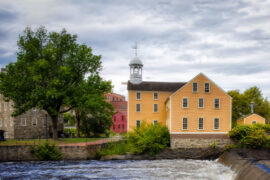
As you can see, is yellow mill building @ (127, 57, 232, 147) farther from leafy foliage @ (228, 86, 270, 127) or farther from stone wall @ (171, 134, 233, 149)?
leafy foliage @ (228, 86, 270, 127)

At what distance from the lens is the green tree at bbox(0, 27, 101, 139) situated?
29.9 metres

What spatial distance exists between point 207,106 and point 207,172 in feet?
41.3

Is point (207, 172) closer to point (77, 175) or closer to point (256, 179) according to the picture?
point (256, 179)

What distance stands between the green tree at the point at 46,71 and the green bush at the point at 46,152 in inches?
182

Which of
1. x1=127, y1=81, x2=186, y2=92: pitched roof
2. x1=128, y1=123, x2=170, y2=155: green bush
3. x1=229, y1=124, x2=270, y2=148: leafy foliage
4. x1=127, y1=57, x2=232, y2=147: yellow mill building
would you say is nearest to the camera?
x1=229, y1=124, x2=270, y2=148: leafy foliage

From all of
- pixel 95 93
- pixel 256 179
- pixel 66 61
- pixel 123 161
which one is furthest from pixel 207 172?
pixel 66 61

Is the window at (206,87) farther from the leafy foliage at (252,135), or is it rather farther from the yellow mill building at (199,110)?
the leafy foliage at (252,135)

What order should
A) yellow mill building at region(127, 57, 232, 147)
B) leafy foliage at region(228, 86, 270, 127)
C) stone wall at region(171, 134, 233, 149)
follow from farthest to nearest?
leafy foliage at region(228, 86, 270, 127) < yellow mill building at region(127, 57, 232, 147) < stone wall at region(171, 134, 233, 149)

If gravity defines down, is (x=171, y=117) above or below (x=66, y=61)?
below

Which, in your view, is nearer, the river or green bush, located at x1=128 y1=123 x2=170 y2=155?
the river

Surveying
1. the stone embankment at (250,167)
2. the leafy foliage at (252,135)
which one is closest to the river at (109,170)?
the stone embankment at (250,167)

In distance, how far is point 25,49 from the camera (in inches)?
1245

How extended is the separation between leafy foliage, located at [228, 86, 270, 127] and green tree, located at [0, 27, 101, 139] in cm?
2769

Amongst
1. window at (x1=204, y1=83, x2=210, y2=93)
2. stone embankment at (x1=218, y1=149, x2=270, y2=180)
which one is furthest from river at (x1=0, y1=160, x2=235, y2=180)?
window at (x1=204, y1=83, x2=210, y2=93)
